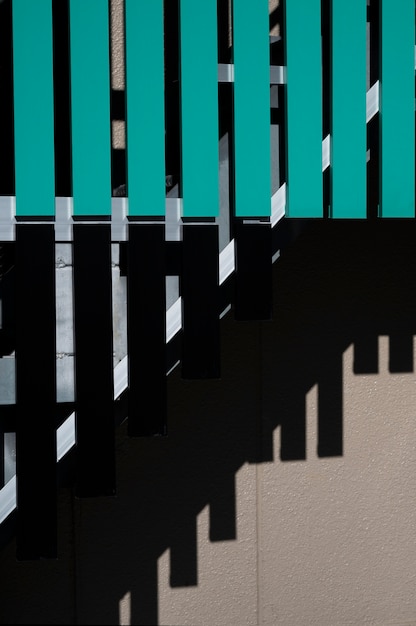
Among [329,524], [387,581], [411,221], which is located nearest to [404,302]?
[411,221]

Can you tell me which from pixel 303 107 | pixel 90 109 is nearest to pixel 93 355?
pixel 90 109

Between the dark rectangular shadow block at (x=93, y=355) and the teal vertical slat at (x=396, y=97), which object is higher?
the teal vertical slat at (x=396, y=97)

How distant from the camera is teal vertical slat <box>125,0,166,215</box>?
9.76ft

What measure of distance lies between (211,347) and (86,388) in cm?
51

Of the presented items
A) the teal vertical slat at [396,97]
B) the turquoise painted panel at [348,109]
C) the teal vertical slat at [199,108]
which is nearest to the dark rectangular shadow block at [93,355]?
the teal vertical slat at [199,108]

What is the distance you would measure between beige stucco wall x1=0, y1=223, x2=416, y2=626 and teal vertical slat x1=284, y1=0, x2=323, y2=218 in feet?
2.80

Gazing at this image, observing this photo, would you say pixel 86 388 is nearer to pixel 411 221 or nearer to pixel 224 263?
pixel 224 263

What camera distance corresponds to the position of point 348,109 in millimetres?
3213

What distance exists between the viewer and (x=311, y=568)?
13.3 feet

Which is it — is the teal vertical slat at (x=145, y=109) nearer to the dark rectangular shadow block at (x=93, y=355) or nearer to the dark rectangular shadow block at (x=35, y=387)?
the dark rectangular shadow block at (x=93, y=355)

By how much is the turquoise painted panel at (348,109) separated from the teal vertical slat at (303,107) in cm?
7

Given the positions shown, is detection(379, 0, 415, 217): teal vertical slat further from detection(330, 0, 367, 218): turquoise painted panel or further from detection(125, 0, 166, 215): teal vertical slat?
detection(125, 0, 166, 215): teal vertical slat

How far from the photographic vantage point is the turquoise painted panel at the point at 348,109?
319cm

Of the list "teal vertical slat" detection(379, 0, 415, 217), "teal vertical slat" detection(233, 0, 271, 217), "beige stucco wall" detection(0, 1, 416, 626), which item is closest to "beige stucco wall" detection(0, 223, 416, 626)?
"beige stucco wall" detection(0, 1, 416, 626)
